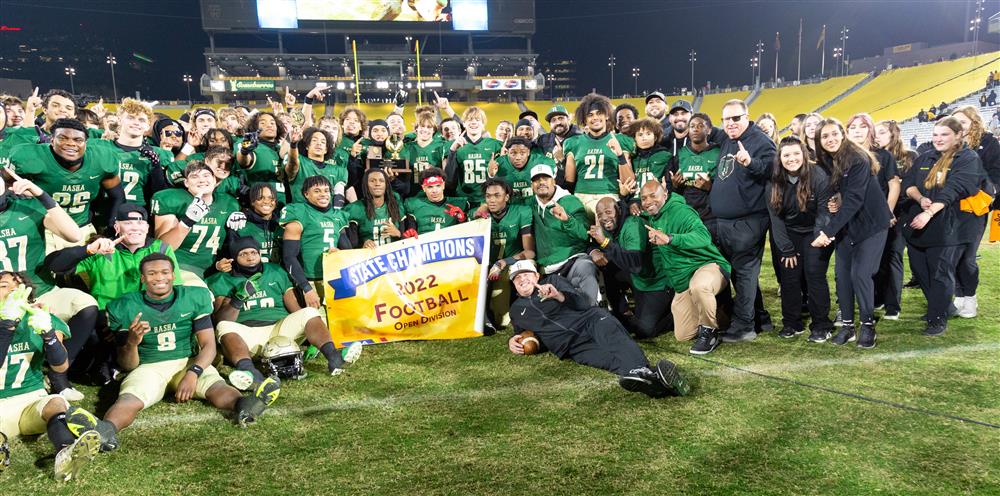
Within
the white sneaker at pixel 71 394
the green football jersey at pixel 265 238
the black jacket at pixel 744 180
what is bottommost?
the white sneaker at pixel 71 394

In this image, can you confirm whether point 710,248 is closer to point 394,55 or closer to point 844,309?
point 844,309

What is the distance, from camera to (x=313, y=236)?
5613 mm

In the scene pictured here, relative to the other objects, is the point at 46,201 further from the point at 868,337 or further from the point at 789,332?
the point at 868,337

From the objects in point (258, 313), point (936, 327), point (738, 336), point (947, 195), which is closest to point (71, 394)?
point (258, 313)

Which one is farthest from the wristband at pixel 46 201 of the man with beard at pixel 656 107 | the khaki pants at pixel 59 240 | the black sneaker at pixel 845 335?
the black sneaker at pixel 845 335

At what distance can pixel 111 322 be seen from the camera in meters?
4.22

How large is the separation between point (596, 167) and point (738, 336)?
228cm

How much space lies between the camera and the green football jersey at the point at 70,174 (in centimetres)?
468

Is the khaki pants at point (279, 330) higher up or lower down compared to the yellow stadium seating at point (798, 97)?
lower down

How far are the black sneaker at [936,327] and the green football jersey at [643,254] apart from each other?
2402 mm

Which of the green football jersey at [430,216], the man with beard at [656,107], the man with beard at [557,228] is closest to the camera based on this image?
the man with beard at [557,228]

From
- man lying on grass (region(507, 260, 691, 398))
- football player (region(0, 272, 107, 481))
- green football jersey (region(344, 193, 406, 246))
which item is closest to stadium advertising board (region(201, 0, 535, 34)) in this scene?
green football jersey (region(344, 193, 406, 246))

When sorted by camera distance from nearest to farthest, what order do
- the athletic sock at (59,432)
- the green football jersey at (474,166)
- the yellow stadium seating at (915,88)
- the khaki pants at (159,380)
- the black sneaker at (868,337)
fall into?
the athletic sock at (59,432)
the khaki pants at (159,380)
the black sneaker at (868,337)
the green football jersey at (474,166)
the yellow stadium seating at (915,88)

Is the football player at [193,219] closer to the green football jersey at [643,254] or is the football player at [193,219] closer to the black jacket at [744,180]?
the green football jersey at [643,254]
